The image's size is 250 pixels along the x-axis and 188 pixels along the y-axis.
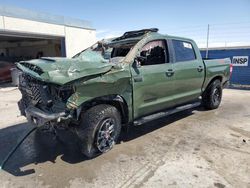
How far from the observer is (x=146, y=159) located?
4.19 metres

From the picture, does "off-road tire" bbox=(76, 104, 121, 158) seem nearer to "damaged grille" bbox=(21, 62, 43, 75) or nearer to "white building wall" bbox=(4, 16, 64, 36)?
"damaged grille" bbox=(21, 62, 43, 75)

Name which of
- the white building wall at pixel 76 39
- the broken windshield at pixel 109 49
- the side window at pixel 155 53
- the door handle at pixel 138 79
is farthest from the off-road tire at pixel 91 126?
the white building wall at pixel 76 39

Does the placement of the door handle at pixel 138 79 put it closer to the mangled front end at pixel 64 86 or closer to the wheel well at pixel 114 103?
the mangled front end at pixel 64 86

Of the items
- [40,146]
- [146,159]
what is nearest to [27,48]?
[40,146]

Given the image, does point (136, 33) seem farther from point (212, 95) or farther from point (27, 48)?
point (27, 48)

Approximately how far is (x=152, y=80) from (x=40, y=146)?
242cm

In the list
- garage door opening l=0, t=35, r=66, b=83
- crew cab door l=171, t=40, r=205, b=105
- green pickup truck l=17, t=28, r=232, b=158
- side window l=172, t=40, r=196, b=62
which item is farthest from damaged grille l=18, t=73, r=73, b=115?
garage door opening l=0, t=35, r=66, b=83

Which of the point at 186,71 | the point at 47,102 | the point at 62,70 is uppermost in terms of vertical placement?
the point at 62,70

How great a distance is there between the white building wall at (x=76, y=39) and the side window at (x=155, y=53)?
12828 mm

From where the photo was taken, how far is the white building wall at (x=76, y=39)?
56.7 ft

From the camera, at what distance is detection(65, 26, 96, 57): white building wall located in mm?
17281

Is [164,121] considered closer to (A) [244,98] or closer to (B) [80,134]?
(B) [80,134]

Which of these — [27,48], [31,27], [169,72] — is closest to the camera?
[169,72]

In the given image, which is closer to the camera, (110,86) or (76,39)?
(110,86)
